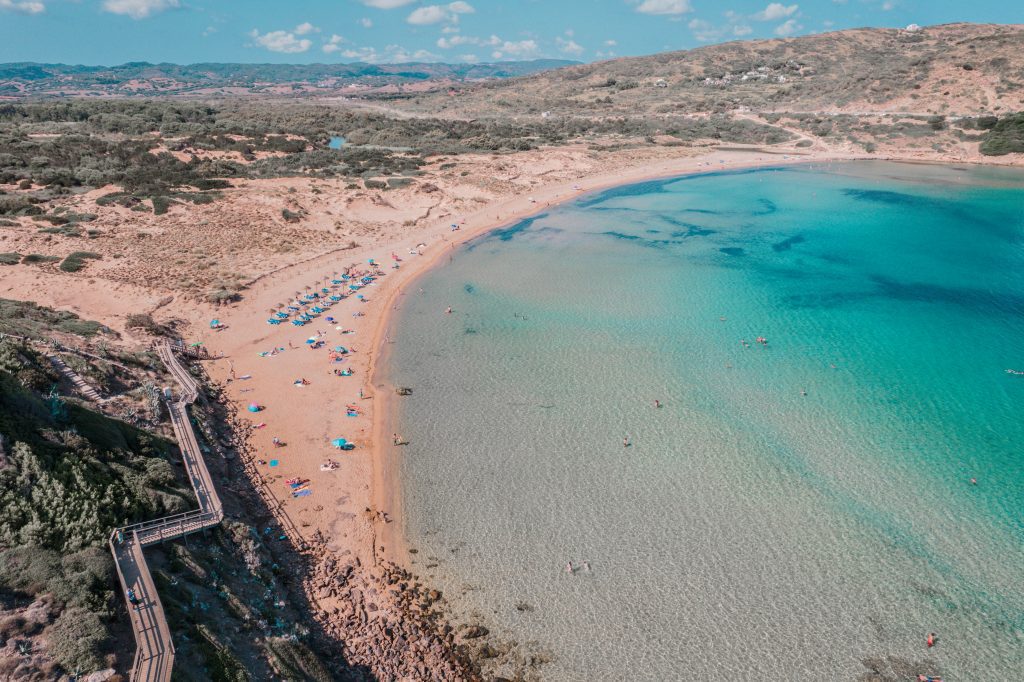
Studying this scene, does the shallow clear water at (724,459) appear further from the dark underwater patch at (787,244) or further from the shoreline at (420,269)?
the dark underwater patch at (787,244)

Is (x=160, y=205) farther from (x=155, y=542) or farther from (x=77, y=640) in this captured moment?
(x=77, y=640)

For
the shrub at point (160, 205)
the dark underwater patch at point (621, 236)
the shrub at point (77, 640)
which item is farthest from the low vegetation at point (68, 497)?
the dark underwater patch at point (621, 236)

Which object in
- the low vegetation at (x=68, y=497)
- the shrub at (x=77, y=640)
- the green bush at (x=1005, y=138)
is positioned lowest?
the shrub at (x=77, y=640)

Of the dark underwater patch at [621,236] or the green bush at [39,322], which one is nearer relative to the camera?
the green bush at [39,322]

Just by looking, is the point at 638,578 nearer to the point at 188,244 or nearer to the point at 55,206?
the point at 188,244

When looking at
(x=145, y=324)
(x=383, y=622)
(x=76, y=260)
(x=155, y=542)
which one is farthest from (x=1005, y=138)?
(x=76, y=260)

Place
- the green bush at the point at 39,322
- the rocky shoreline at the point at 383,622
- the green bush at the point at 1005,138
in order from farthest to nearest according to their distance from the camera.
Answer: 1. the green bush at the point at 1005,138
2. the green bush at the point at 39,322
3. the rocky shoreline at the point at 383,622

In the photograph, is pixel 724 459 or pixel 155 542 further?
pixel 724 459

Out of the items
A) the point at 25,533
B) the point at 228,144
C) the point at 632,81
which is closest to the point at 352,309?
the point at 25,533
